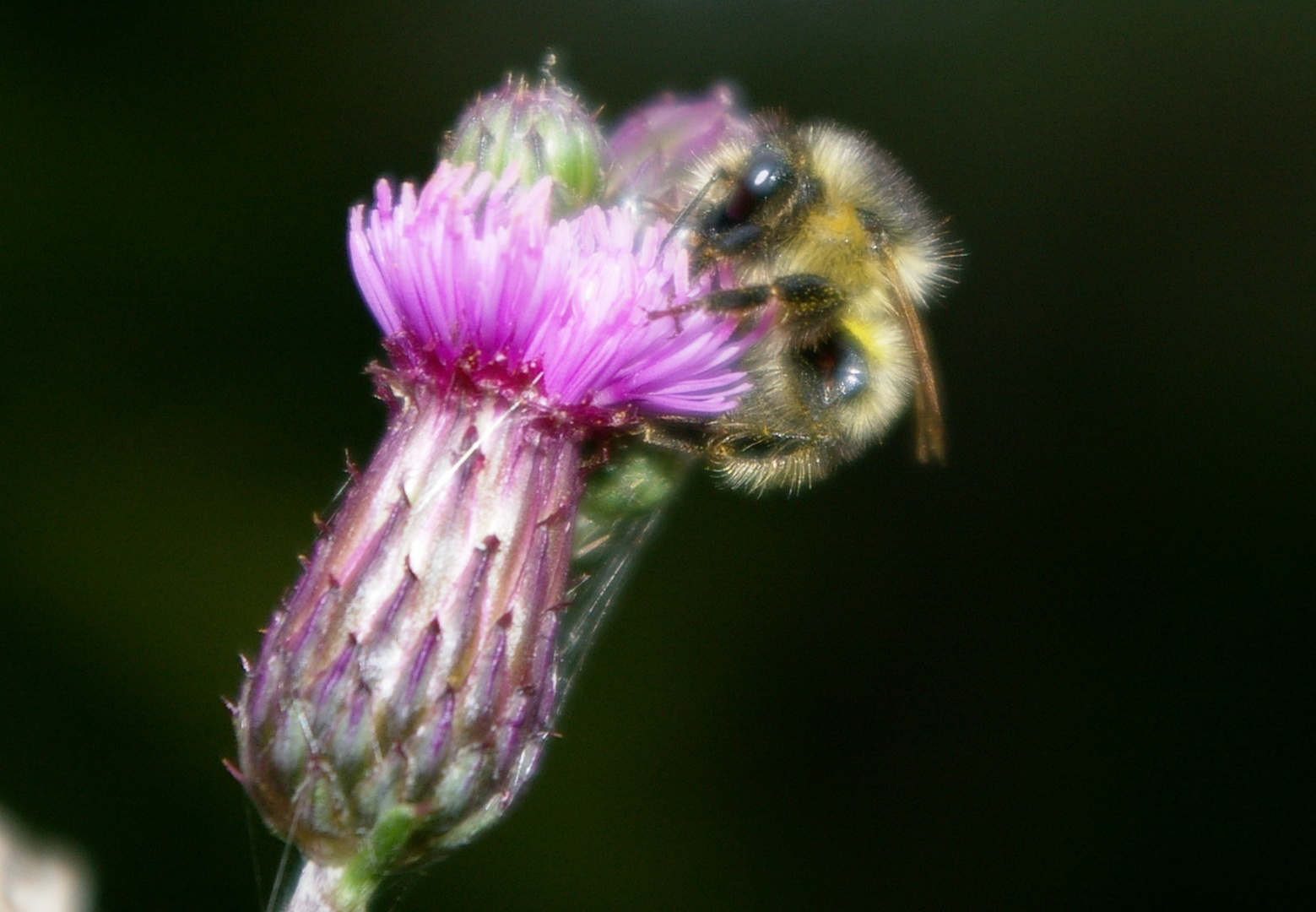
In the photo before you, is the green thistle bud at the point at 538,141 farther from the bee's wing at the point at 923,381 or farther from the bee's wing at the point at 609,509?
the bee's wing at the point at 923,381

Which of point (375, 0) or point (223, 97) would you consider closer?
point (223, 97)

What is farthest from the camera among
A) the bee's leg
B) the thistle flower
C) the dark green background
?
the dark green background

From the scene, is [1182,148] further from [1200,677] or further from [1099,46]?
[1200,677]

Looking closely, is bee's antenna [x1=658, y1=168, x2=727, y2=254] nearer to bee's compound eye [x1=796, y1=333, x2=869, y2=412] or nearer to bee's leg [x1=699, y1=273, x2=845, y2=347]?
bee's leg [x1=699, y1=273, x2=845, y2=347]

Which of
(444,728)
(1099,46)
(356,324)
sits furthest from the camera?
(1099,46)

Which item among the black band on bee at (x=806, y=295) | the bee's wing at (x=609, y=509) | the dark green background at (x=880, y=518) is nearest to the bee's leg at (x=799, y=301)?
the black band on bee at (x=806, y=295)

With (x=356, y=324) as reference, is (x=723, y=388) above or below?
below

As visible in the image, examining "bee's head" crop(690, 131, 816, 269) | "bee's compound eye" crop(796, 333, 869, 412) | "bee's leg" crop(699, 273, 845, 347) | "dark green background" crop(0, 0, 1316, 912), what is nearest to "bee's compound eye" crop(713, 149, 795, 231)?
"bee's head" crop(690, 131, 816, 269)

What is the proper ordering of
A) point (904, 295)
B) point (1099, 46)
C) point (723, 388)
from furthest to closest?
point (1099, 46) < point (904, 295) < point (723, 388)

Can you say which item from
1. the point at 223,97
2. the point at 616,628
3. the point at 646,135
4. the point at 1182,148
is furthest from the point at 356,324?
the point at 1182,148
